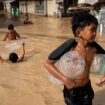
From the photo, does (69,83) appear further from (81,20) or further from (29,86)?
(29,86)

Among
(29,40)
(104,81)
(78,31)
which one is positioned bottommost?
(29,40)

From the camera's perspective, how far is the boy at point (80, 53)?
3.13 meters

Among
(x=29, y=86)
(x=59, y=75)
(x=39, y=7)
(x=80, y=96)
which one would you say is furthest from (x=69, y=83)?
(x=39, y=7)

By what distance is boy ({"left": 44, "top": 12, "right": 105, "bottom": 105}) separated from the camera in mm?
3131

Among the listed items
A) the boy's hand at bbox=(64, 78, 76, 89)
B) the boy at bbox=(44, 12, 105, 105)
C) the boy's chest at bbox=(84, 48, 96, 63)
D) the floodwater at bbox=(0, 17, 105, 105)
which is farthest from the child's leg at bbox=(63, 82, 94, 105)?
the floodwater at bbox=(0, 17, 105, 105)

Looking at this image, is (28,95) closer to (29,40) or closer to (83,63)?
(83,63)

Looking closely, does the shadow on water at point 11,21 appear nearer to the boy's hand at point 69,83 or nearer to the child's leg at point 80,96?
the child's leg at point 80,96

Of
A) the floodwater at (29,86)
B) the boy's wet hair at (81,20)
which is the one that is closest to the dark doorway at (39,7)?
the floodwater at (29,86)

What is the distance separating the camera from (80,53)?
322 centimetres

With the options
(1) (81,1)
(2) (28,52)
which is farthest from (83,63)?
(1) (81,1)

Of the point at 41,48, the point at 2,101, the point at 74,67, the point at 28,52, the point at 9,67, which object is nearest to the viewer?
the point at 74,67

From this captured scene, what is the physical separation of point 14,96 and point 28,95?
0.83 feet

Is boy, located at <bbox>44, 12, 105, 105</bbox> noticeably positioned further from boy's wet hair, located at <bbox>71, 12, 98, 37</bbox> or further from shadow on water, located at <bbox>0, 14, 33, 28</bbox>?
shadow on water, located at <bbox>0, 14, 33, 28</bbox>

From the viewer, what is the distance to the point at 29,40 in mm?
12969
